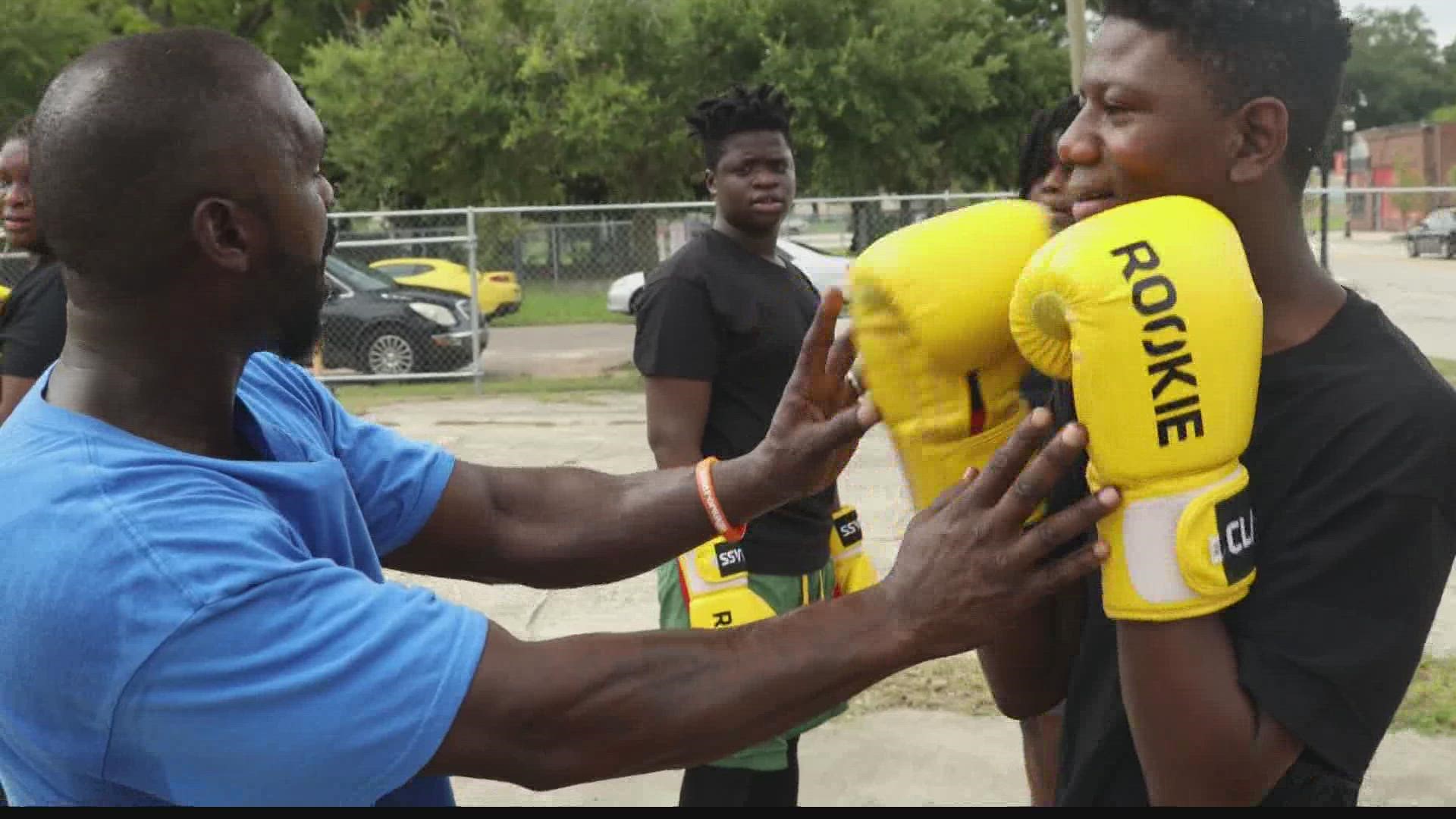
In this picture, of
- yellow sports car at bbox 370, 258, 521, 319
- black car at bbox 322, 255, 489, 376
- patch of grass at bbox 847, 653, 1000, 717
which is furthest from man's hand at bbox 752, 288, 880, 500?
yellow sports car at bbox 370, 258, 521, 319

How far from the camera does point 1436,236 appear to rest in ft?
93.0

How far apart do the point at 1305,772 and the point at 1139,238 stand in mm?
640

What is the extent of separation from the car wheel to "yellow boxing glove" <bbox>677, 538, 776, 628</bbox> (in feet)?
33.9

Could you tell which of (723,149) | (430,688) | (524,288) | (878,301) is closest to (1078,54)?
(723,149)

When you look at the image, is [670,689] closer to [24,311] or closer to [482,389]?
[24,311]

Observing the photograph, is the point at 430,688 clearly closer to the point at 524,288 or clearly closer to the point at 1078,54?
the point at 1078,54

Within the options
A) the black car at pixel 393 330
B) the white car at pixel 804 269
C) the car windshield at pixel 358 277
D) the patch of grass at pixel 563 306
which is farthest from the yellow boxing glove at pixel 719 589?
the patch of grass at pixel 563 306

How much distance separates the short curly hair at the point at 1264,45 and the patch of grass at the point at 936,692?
3158mm

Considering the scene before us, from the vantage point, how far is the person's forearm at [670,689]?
1.58 m

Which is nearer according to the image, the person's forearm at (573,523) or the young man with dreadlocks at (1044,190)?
the person's forearm at (573,523)

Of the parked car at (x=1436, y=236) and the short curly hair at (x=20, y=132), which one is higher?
the short curly hair at (x=20, y=132)

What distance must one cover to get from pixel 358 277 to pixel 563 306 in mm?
3819

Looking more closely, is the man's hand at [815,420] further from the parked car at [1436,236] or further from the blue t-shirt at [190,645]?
the parked car at [1436,236]

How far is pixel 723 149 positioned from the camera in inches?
173
